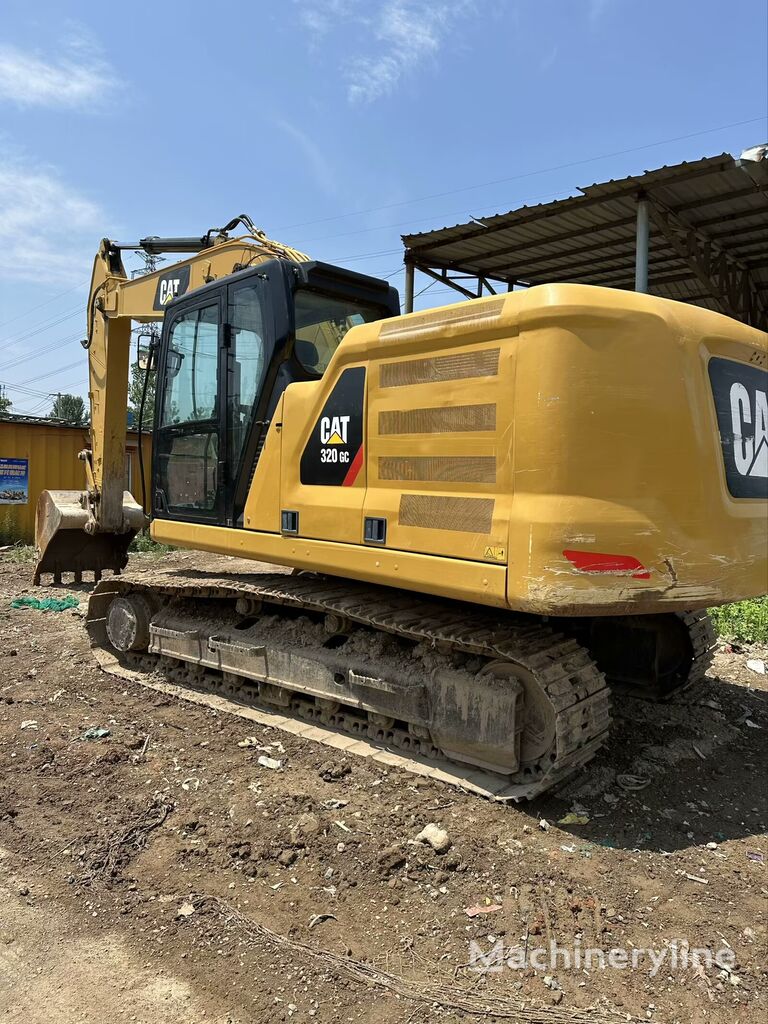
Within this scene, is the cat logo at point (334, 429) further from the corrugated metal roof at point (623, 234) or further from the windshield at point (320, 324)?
the corrugated metal roof at point (623, 234)

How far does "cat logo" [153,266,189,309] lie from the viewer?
571cm

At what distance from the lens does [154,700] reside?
5.19m

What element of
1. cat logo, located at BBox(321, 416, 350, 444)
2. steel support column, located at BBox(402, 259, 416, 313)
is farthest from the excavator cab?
steel support column, located at BBox(402, 259, 416, 313)

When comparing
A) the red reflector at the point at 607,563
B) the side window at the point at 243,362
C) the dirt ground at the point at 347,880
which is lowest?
the dirt ground at the point at 347,880

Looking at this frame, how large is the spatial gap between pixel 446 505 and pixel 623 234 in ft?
24.6

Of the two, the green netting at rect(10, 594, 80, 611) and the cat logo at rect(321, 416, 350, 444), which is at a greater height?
the cat logo at rect(321, 416, 350, 444)

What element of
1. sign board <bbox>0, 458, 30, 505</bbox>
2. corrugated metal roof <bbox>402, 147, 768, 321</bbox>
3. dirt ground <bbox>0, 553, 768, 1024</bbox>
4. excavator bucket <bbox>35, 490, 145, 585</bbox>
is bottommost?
dirt ground <bbox>0, 553, 768, 1024</bbox>

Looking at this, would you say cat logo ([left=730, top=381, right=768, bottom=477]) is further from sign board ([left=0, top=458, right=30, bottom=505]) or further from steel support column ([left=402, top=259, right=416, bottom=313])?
sign board ([left=0, top=458, right=30, bottom=505])

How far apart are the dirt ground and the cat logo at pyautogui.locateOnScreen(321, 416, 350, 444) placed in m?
1.81

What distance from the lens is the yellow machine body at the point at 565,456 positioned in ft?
10.3

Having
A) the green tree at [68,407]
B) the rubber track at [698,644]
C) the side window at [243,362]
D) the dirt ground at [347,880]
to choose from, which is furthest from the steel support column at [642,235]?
the green tree at [68,407]

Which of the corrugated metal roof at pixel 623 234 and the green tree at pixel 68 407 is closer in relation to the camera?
the corrugated metal roof at pixel 623 234

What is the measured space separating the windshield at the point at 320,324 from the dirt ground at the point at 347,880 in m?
2.39

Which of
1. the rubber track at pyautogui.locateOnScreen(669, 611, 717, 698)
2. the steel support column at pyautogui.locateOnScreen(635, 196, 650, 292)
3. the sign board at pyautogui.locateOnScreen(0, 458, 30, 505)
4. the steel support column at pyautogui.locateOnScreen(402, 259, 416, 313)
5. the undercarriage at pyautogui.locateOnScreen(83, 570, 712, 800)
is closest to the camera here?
the undercarriage at pyautogui.locateOnScreen(83, 570, 712, 800)
